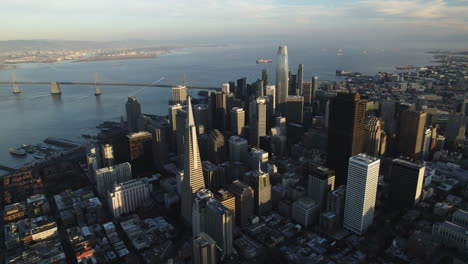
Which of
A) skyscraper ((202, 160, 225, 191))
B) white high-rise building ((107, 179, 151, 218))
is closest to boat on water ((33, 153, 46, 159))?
white high-rise building ((107, 179, 151, 218))

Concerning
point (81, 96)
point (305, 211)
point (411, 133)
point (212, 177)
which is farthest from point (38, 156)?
point (411, 133)

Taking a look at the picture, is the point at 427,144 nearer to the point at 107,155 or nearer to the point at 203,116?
the point at 203,116

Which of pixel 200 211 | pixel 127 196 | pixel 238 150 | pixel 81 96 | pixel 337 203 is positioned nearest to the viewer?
pixel 200 211

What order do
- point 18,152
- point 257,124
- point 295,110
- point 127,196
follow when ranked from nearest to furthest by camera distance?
1. point 127,196
2. point 18,152
3. point 257,124
4. point 295,110

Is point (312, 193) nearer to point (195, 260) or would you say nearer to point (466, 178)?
point (195, 260)

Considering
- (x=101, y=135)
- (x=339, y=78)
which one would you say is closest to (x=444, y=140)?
(x=101, y=135)

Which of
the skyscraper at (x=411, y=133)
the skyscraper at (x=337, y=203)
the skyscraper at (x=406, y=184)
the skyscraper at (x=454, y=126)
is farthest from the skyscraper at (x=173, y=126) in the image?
the skyscraper at (x=454, y=126)

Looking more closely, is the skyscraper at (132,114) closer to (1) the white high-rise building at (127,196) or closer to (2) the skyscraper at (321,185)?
(1) the white high-rise building at (127,196)
